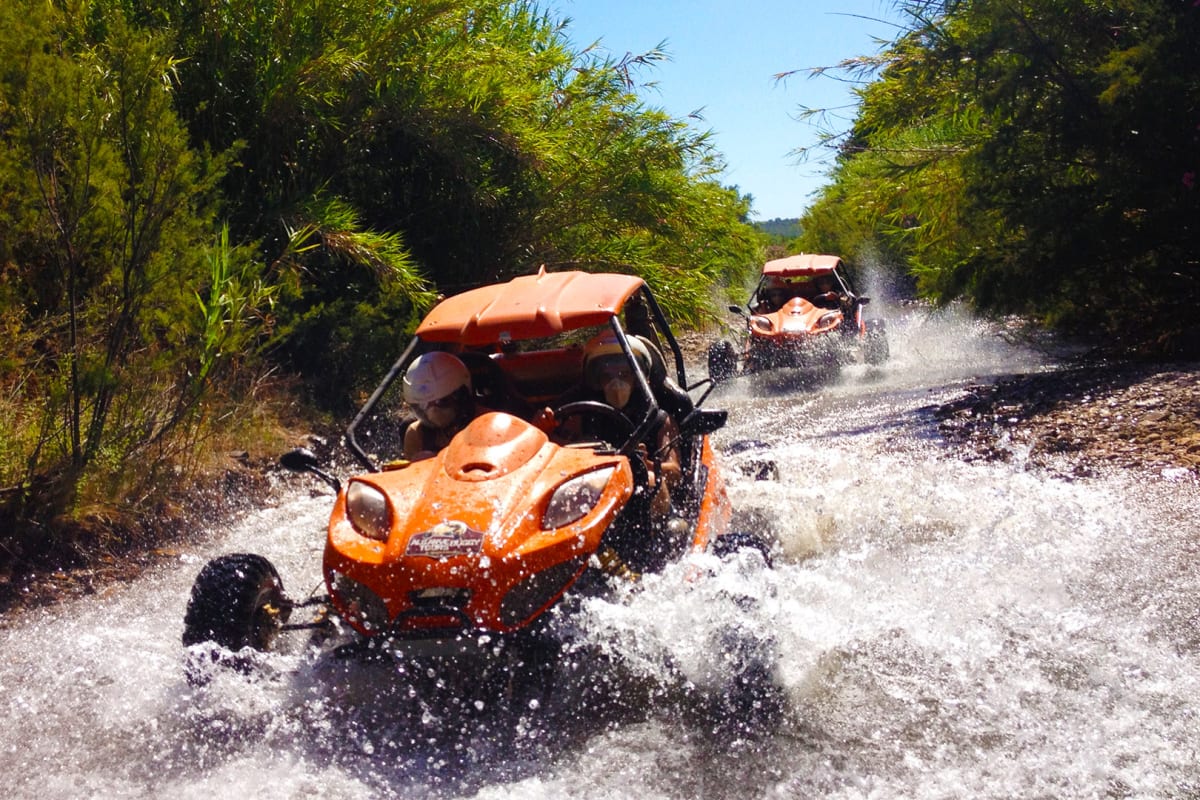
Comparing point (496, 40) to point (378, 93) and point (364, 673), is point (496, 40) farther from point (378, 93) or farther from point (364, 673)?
point (364, 673)

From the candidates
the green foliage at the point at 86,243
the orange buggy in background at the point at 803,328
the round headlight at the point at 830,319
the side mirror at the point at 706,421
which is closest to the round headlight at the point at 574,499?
the side mirror at the point at 706,421

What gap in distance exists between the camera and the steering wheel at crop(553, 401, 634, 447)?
196 inches

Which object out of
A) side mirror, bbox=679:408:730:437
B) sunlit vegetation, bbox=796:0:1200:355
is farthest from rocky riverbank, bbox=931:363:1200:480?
side mirror, bbox=679:408:730:437

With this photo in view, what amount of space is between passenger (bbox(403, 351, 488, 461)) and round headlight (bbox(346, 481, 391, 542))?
76 cm

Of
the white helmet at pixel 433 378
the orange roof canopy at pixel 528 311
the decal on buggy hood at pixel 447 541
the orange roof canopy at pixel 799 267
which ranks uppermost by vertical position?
the orange roof canopy at pixel 528 311

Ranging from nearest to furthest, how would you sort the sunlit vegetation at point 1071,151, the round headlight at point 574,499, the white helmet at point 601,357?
the round headlight at point 574,499, the white helmet at point 601,357, the sunlit vegetation at point 1071,151

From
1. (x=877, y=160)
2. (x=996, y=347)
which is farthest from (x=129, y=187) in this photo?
(x=996, y=347)

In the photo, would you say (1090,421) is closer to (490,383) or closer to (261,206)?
(490,383)


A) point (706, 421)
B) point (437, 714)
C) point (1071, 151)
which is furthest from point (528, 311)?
point (1071, 151)

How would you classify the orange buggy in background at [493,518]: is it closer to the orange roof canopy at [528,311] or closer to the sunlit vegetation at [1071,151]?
the orange roof canopy at [528,311]

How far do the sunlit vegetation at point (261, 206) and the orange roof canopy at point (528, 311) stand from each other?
81.2 inches

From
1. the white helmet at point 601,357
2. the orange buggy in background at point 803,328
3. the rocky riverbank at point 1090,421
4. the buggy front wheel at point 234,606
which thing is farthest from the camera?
the orange buggy in background at point 803,328

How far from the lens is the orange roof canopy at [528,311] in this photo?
5176 millimetres

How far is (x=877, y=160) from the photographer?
13203mm
